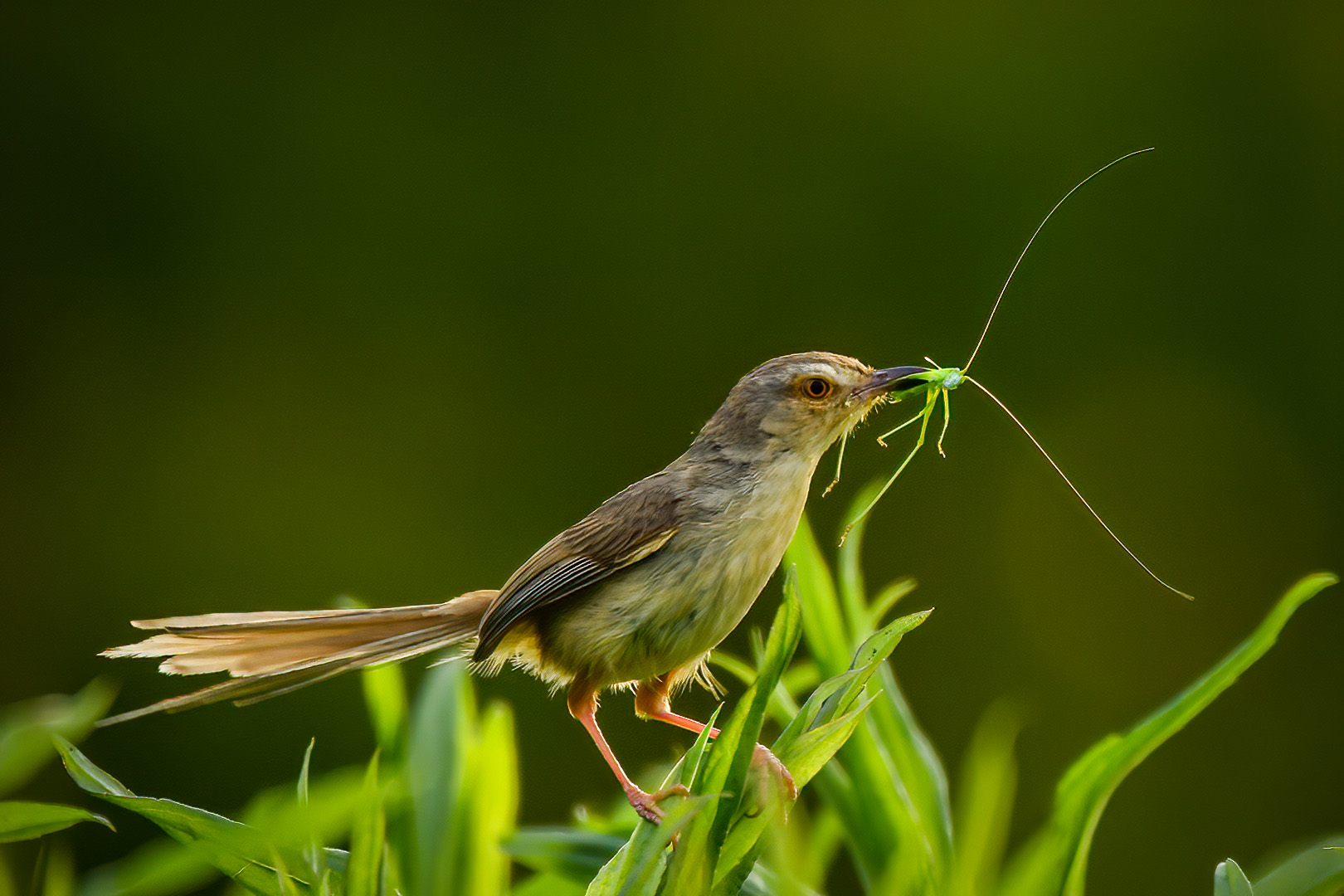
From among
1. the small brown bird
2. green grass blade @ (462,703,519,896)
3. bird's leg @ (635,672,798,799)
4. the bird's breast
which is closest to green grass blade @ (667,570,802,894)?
green grass blade @ (462,703,519,896)

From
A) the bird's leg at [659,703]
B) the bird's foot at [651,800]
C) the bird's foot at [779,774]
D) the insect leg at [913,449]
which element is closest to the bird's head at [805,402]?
the insect leg at [913,449]

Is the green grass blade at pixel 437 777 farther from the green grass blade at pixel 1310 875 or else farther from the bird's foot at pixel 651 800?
the green grass blade at pixel 1310 875

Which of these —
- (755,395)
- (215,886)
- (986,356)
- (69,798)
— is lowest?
(215,886)

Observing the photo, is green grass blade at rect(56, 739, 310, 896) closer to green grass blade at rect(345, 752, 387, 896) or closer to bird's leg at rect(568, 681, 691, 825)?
green grass blade at rect(345, 752, 387, 896)

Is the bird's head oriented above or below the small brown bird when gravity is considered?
above

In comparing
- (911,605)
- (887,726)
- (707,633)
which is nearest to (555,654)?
(707,633)

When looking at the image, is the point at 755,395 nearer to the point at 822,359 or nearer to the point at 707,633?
the point at 822,359
